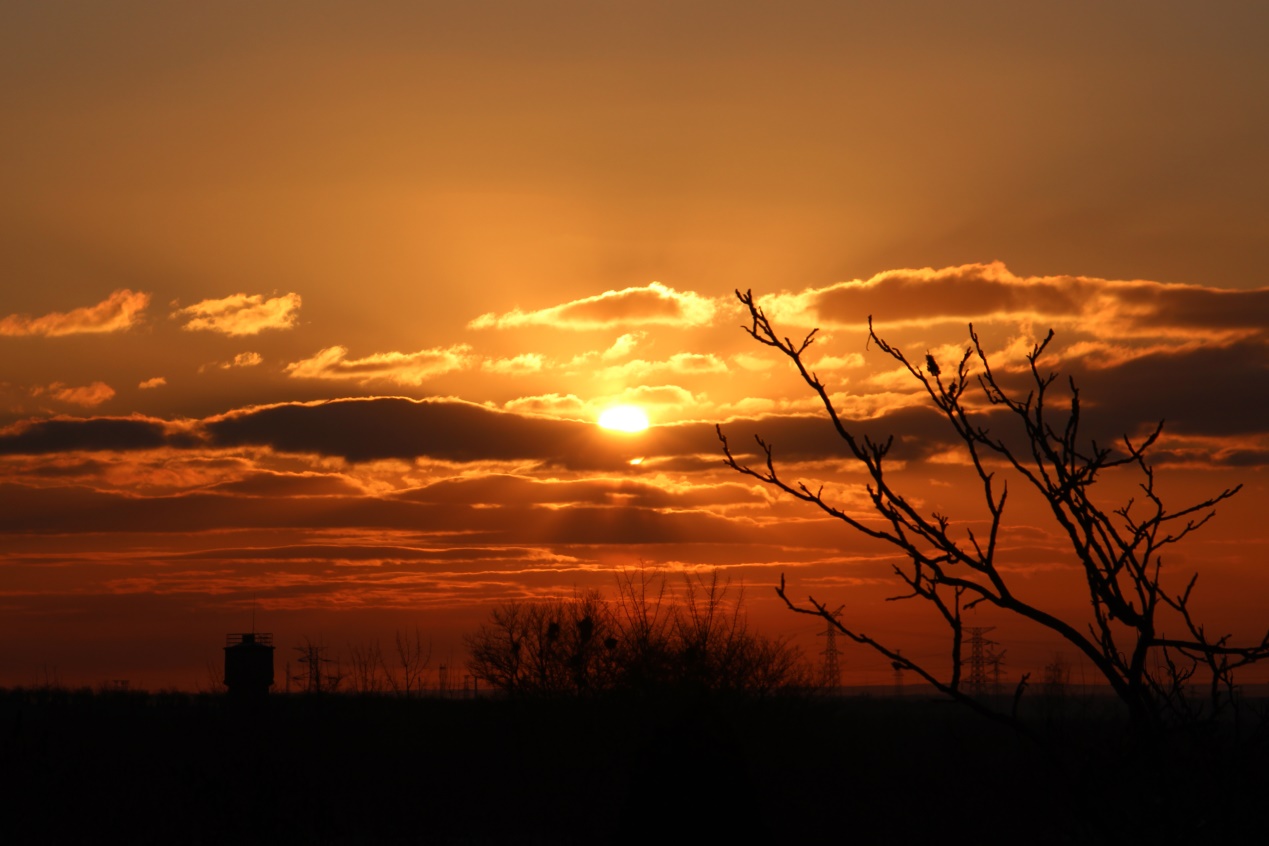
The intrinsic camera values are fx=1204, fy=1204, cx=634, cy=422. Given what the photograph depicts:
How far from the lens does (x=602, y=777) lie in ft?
140

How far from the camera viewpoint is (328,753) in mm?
60344

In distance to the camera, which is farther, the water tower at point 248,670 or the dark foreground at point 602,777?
the water tower at point 248,670

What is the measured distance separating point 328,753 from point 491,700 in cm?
856

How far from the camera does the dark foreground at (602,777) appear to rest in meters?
5.16

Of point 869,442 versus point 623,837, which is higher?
point 869,442

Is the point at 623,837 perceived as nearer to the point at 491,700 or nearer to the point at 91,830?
the point at 91,830

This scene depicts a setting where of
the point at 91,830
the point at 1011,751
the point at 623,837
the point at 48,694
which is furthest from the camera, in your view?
the point at 48,694

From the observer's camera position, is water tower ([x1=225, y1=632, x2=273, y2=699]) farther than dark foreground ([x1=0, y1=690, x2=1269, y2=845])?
Yes

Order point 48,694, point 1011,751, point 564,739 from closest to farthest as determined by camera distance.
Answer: point 564,739, point 1011,751, point 48,694

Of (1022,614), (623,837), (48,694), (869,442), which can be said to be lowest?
(48,694)

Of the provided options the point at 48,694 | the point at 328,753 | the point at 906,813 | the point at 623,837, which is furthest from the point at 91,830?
the point at 48,694

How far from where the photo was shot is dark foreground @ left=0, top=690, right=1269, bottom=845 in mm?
5164

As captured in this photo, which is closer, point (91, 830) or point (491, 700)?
point (91, 830)

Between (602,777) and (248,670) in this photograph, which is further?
(248,670)
